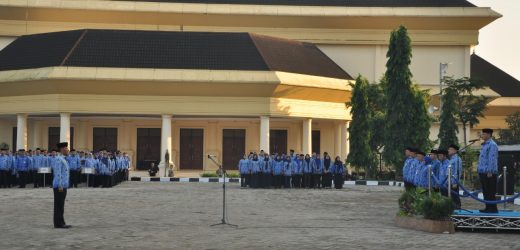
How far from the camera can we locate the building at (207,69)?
144 feet

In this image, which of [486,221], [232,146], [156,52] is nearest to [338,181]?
[156,52]

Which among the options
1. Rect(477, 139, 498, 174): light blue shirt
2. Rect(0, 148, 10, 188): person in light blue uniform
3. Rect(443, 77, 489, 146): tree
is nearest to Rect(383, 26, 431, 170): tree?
Rect(443, 77, 489, 146): tree

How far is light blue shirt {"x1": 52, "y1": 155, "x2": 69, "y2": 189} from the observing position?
16.3 metres

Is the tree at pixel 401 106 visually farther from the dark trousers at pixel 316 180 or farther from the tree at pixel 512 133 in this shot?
the tree at pixel 512 133

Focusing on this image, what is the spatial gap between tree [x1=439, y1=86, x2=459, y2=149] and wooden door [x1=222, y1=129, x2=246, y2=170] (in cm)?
1408

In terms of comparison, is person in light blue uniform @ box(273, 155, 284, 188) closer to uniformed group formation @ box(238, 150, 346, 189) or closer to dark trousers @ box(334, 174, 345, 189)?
uniformed group formation @ box(238, 150, 346, 189)

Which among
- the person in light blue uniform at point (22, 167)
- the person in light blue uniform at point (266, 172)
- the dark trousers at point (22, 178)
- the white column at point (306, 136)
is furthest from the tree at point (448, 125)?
the dark trousers at point (22, 178)

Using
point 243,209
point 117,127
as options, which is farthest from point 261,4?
point 243,209

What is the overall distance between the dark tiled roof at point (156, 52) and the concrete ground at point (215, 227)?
20.0 metres

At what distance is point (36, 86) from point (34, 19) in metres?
10.5

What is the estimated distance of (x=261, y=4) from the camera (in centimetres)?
5484

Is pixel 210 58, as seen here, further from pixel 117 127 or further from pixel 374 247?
pixel 374 247

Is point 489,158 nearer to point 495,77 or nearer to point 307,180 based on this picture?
point 307,180

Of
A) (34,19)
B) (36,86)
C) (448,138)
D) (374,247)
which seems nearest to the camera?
(374,247)
